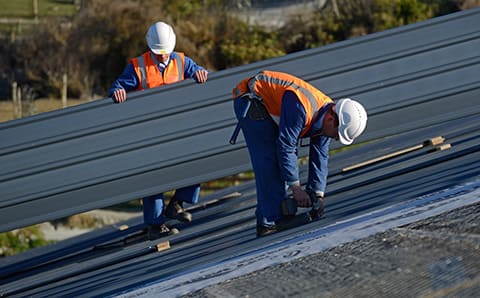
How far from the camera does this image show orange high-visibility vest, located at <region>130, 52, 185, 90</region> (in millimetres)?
6438

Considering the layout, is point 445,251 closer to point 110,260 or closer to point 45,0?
point 110,260

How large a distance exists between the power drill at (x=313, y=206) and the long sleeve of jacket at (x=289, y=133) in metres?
0.18

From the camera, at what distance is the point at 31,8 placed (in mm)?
24594

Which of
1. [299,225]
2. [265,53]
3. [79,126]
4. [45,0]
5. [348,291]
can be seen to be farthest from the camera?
[45,0]

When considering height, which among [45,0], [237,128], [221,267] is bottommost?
[221,267]

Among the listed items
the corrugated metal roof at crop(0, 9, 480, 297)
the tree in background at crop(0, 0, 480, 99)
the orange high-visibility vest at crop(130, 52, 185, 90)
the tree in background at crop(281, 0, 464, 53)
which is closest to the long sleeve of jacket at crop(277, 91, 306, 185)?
the corrugated metal roof at crop(0, 9, 480, 297)

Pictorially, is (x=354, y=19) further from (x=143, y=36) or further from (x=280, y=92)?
(x=280, y=92)

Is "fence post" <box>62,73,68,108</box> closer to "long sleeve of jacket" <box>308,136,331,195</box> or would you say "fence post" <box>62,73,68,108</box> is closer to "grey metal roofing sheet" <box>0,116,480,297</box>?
"grey metal roofing sheet" <box>0,116,480,297</box>

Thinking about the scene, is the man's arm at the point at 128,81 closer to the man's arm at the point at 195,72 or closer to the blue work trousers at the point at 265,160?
the man's arm at the point at 195,72

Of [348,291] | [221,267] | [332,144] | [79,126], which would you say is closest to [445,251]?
[348,291]

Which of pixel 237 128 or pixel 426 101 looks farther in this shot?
pixel 426 101

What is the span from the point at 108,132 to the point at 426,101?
2216 millimetres

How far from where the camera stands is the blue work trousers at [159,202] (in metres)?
6.41

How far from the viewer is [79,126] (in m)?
6.10
